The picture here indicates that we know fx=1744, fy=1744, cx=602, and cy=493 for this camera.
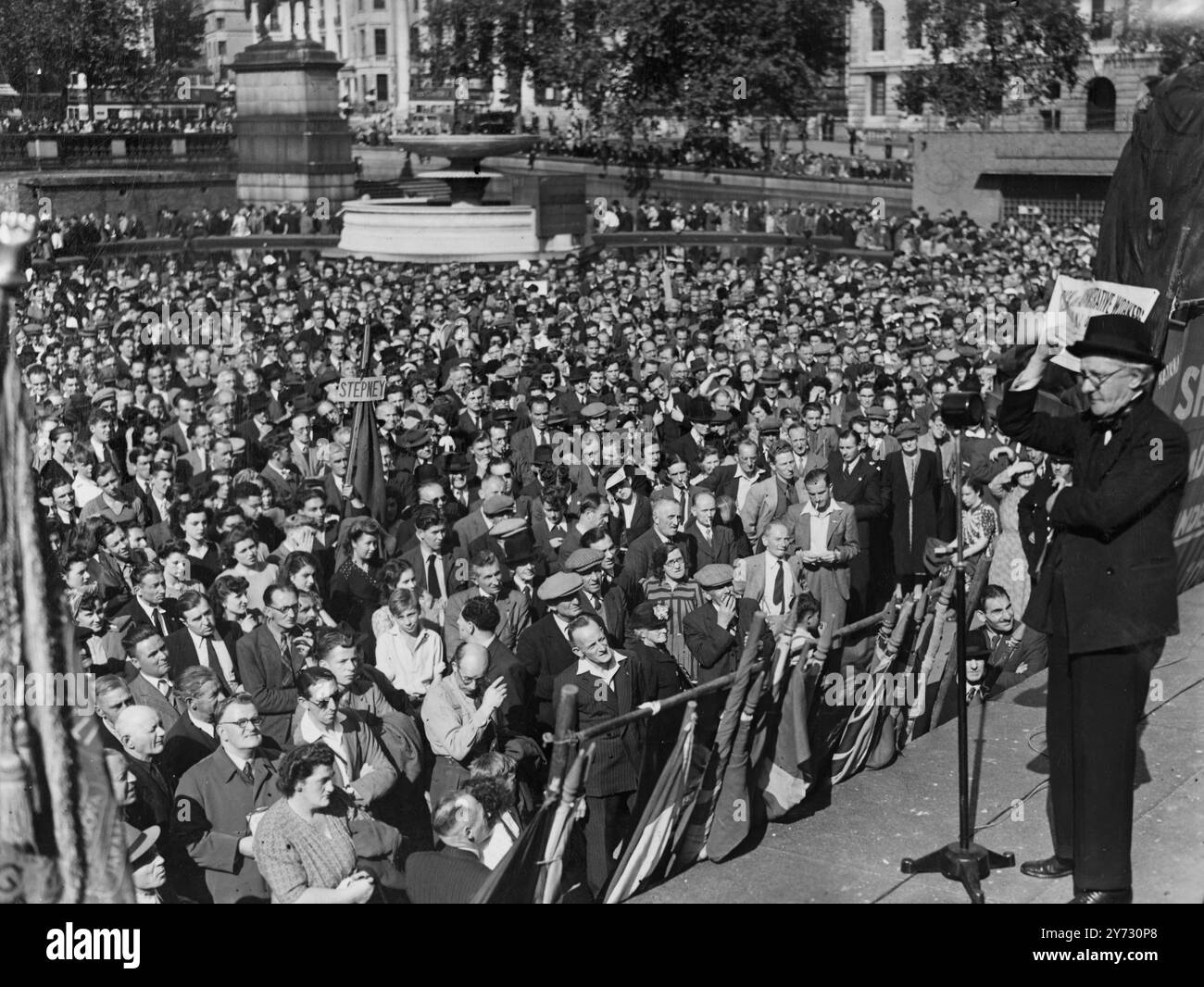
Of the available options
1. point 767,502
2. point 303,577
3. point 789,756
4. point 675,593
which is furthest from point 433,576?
point 789,756

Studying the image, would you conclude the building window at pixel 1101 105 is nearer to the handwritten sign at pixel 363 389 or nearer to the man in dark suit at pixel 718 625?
the handwritten sign at pixel 363 389

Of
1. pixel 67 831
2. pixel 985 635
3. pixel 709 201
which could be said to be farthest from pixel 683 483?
pixel 709 201

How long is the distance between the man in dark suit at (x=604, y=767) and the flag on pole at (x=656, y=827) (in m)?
0.14

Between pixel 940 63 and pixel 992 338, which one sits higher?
pixel 940 63

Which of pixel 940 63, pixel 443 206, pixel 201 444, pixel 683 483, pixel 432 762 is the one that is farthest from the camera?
pixel 940 63

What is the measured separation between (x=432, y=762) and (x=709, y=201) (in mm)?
36605

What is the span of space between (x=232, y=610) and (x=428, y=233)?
28747 millimetres

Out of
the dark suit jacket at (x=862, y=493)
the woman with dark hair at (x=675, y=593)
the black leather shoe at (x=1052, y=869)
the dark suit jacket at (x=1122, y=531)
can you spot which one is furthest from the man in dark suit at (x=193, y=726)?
the dark suit jacket at (x=862, y=493)

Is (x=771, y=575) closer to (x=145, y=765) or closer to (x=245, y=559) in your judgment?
(x=245, y=559)

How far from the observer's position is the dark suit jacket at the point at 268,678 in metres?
7.36

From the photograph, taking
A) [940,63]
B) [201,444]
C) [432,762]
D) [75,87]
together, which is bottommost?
[432,762]

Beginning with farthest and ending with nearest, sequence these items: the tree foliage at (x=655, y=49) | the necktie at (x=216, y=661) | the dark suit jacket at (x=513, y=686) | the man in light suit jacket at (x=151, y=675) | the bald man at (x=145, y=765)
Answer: the tree foliage at (x=655, y=49) → the necktie at (x=216, y=661) → the dark suit jacket at (x=513, y=686) → the man in light suit jacket at (x=151, y=675) → the bald man at (x=145, y=765)

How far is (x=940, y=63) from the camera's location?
42312 millimetres

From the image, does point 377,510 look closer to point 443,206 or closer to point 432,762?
point 432,762
